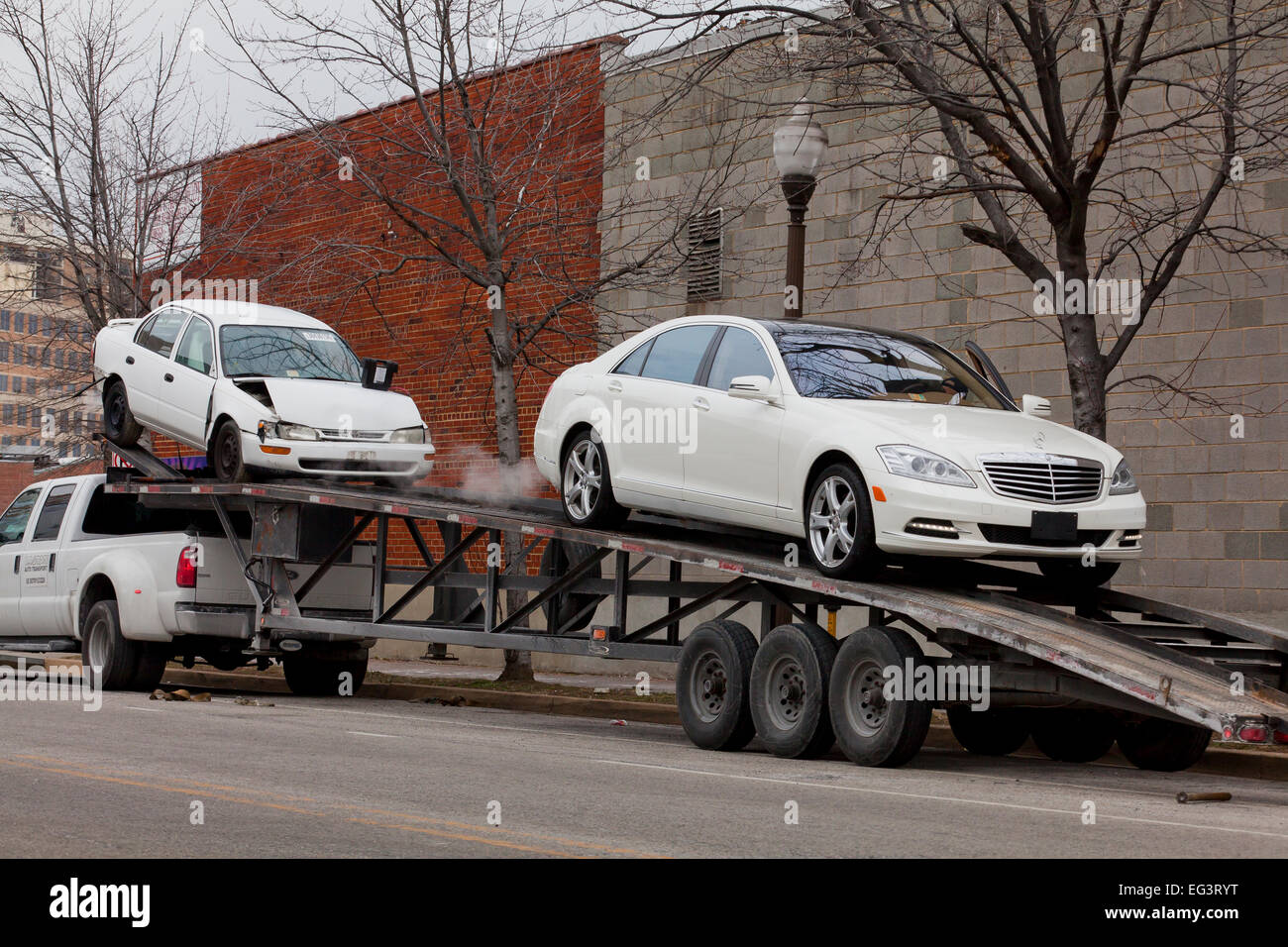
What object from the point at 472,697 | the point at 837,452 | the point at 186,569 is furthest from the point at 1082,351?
the point at 186,569

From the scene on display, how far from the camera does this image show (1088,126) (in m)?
14.8

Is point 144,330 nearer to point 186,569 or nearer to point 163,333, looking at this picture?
point 163,333

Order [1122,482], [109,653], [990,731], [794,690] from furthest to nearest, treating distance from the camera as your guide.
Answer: [109,653] < [990,731] < [794,690] < [1122,482]

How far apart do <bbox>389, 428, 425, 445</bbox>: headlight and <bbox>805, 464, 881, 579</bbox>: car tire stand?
18.9ft

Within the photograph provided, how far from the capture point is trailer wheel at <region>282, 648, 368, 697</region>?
17.1 metres

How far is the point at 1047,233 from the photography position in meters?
17.1

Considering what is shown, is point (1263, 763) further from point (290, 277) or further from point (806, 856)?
point (290, 277)

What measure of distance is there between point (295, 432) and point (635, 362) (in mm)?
3885

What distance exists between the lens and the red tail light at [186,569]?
51.1 ft

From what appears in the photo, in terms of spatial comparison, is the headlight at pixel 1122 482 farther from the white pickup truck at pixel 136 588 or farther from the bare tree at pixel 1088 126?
the white pickup truck at pixel 136 588

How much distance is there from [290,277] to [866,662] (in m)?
16.0

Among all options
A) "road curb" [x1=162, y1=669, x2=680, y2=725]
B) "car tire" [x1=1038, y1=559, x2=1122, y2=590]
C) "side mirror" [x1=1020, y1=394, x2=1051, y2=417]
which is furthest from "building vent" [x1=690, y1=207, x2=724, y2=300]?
"car tire" [x1=1038, y1=559, x2=1122, y2=590]
